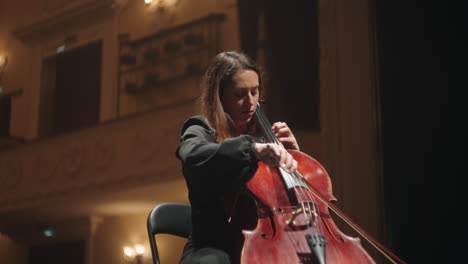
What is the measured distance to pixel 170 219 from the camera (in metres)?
1.87

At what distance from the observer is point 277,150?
1359 millimetres

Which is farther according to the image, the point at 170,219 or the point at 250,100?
the point at 170,219

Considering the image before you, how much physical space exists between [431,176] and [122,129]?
16.6 ft

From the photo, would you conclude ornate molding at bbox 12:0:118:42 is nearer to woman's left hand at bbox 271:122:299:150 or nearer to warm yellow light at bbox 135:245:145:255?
warm yellow light at bbox 135:245:145:255

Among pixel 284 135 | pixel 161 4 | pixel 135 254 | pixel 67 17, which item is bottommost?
pixel 135 254

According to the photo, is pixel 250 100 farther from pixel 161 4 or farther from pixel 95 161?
pixel 161 4

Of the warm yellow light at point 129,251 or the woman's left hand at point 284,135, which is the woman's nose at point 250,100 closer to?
the woman's left hand at point 284,135

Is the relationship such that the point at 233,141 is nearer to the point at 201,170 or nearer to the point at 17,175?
the point at 201,170

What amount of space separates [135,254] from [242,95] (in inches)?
264

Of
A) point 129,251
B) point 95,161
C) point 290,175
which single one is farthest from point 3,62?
point 290,175

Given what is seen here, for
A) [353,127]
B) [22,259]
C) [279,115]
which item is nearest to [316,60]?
[279,115]

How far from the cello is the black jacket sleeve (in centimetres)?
7

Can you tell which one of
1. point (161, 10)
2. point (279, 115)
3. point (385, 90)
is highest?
point (161, 10)

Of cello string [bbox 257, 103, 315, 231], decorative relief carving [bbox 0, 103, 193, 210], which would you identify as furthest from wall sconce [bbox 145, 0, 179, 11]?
cello string [bbox 257, 103, 315, 231]
